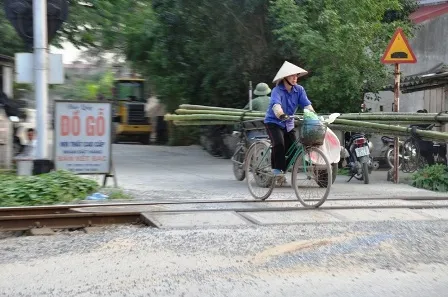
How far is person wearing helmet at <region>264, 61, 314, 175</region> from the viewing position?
8.24 metres

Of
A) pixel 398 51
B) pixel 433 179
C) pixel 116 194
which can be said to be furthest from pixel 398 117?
pixel 116 194

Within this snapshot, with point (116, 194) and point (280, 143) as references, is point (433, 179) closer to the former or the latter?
point (280, 143)

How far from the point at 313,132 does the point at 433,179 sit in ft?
11.7

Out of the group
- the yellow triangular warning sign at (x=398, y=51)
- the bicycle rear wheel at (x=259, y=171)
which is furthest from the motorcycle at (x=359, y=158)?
the bicycle rear wheel at (x=259, y=171)

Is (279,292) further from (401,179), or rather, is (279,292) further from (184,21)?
(184,21)

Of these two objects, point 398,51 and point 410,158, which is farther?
point 410,158

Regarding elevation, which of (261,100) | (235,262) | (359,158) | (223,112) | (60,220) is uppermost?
(261,100)

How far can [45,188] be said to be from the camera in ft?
A: 28.5

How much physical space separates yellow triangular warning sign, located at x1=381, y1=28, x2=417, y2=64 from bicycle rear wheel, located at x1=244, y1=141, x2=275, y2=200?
331 centimetres

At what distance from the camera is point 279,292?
5098 mm

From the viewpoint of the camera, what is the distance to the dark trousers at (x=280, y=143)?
8320 millimetres

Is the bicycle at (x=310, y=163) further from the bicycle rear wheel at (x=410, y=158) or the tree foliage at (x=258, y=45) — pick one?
the bicycle rear wheel at (x=410, y=158)

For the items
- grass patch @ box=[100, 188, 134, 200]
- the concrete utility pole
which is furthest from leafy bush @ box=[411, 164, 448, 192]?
the concrete utility pole

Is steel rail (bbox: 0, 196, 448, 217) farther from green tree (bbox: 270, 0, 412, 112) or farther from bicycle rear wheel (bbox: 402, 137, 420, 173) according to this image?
green tree (bbox: 270, 0, 412, 112)
